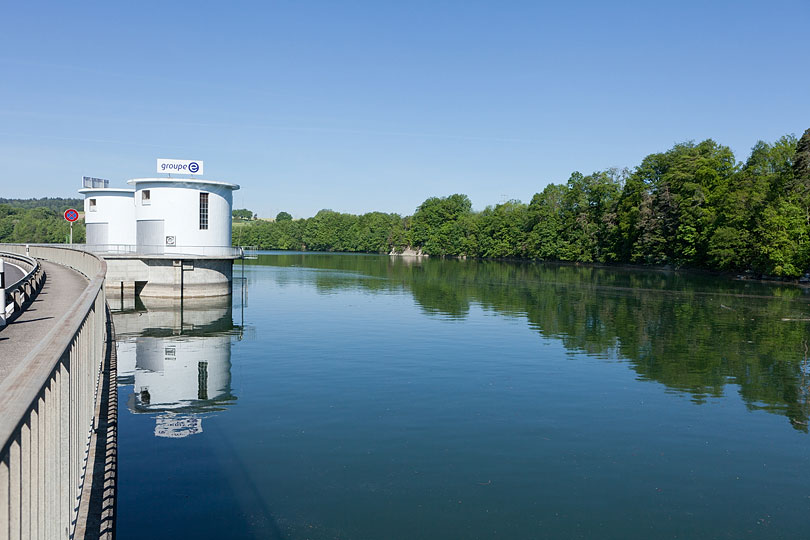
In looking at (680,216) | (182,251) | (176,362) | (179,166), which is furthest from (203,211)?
(680,216)

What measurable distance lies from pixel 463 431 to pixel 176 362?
54.1ft

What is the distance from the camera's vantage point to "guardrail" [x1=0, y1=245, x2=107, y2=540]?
406 cm

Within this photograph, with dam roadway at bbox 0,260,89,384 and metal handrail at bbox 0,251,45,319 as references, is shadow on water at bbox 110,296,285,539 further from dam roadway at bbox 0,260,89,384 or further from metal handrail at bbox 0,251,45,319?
metal handrail at bbox 0,251,45,319

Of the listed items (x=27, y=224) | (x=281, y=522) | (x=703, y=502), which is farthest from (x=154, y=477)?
(x=27, y=224)

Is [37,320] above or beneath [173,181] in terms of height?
beneath

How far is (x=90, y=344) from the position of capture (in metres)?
11.4

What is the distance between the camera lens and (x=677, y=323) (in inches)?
1597

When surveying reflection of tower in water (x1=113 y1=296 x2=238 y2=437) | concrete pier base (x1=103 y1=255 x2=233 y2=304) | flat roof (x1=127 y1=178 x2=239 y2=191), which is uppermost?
flat roof (x1=127 y1=178 x2=239 y2=191)

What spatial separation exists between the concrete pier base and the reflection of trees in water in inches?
638

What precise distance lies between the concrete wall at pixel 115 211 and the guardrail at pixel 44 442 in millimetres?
56448

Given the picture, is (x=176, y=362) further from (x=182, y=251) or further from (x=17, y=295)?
(x=182, y=251)

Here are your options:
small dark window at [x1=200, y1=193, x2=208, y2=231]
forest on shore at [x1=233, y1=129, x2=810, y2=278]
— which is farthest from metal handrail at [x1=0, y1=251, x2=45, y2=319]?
forest on shore at [x1=233, y1=129, x2=810, y2=278]

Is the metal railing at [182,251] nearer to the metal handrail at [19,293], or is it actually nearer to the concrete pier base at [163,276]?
the concrete pier base at [163,276]

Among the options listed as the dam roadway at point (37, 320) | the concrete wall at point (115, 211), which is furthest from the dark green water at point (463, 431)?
the concrete wall at point (115, 211)
